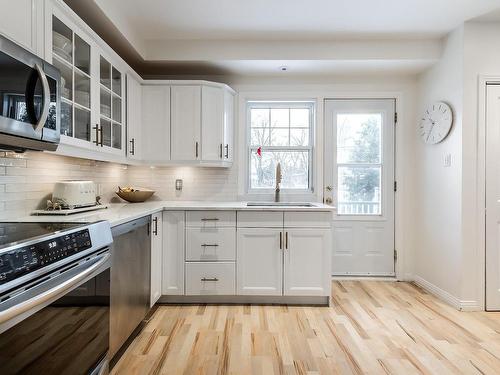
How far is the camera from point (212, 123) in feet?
10.8

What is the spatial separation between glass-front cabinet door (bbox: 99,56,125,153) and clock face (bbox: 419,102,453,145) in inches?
115

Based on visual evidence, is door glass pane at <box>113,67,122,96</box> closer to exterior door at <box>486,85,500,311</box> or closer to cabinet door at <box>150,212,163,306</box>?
cabinet door at <box>150,212,163,306</box>

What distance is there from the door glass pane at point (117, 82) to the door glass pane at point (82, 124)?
560 mm

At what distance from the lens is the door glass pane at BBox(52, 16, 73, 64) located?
6.00ft

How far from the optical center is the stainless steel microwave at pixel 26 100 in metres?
1.32

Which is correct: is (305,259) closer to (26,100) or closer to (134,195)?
(134,195)

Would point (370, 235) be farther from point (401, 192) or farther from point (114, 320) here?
point (114, 320)

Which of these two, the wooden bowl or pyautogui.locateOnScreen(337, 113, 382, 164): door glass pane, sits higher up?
pyautogui.locateOnScreen(337, 113, 382, 164): door glass pane

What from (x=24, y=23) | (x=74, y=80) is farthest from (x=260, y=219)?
(x=24, y=23)

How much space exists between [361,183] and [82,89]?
114 inches

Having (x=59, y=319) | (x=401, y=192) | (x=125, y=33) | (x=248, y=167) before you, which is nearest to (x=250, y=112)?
(x=248, y=167)

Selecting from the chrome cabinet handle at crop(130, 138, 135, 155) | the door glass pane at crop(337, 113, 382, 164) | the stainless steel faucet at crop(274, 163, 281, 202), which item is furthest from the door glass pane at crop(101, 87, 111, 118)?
the door glass pane at crop(337, 113, 382, 164)

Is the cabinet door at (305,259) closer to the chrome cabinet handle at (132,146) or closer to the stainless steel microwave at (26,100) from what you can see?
the chrome cabinet handle at (132,146)

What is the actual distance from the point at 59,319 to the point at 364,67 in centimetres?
332
